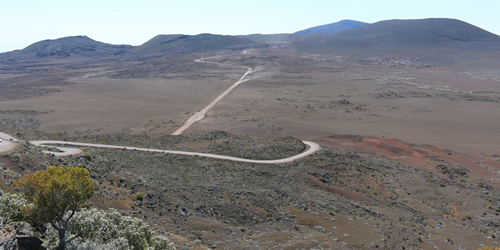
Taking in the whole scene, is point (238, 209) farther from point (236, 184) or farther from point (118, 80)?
point (118, 80)

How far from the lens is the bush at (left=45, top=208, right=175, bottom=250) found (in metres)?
13.3

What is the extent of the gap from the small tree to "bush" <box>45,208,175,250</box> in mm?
792

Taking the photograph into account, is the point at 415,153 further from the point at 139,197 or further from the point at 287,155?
the point at 139,197

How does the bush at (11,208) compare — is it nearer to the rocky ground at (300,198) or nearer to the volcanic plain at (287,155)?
the volcanic plain at (287,155)

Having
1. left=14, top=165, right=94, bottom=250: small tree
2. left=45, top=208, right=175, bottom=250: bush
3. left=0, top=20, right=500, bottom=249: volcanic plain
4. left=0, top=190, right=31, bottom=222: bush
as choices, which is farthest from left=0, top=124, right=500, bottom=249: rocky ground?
left=14, top=165, right=94, bottom=250: small tree

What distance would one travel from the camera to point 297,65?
518 feet

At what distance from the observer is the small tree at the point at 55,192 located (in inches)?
469

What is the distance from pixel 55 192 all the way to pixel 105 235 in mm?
3486

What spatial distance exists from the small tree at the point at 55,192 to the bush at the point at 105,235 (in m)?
0.79

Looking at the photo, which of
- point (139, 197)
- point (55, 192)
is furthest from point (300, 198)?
point (55, 192)

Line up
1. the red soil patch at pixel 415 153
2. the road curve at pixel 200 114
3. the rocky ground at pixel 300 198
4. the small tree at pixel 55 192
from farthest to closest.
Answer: the road curve at pixel 200 114 → the red soil patch at pixel 415 153 → the rocky ground at pixel 300 198 → the small tree at pixel 55 192

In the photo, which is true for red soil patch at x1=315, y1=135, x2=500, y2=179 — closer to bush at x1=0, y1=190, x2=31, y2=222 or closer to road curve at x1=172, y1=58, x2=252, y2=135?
road curve at x1=172, y1=58, x2=252, y2=135

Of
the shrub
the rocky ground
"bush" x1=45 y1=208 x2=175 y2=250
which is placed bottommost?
the rocky ground

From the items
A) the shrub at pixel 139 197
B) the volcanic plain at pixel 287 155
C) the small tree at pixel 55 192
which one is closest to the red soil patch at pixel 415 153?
the volcanic plain at pixel 287 155
